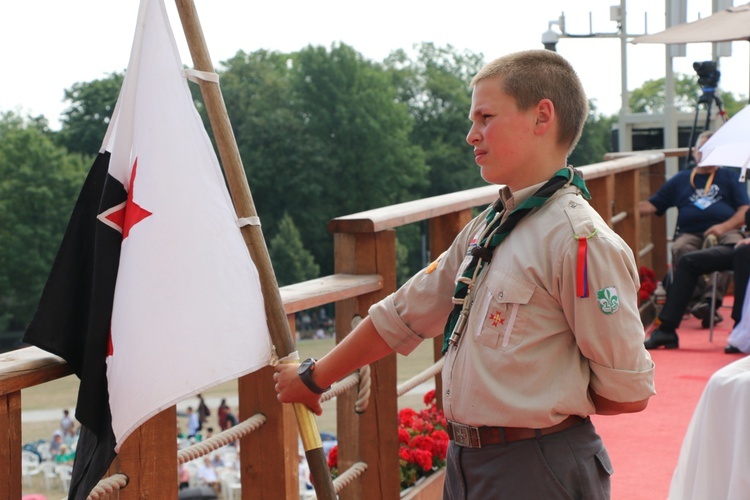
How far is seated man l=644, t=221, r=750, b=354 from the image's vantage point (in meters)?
6.54

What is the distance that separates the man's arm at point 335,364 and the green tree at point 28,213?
57.5 m

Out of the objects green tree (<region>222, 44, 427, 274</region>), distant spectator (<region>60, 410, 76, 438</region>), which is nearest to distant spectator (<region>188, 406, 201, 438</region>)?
distant spectator (<region>60, 410, 76, 438</region>)

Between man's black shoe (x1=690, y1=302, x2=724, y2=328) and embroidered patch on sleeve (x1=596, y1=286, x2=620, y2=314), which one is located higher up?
embroidered patch on sleeve (x1=596, y1=286, x2=620, y2=314)

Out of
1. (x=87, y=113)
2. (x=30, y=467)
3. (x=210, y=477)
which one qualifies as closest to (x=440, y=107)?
(x=87, y=113)

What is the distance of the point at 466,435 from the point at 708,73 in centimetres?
772

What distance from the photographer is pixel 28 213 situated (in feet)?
195

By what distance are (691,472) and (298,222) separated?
66521mm

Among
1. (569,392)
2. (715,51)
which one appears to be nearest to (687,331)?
(569,392)

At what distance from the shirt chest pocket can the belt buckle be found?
17cm

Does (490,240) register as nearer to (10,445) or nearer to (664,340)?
(10,445)

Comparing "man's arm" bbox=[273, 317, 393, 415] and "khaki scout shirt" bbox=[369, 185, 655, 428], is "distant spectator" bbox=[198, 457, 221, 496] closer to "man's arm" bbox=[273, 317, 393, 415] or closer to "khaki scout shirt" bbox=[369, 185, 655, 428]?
"man's arm" bbox=[273, 317, 393, 415]

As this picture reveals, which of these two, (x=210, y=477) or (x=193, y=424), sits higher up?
(x=210, y=477)

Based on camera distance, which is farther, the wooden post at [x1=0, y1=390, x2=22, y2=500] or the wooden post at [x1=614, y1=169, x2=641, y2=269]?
the wooden post at [x1=614, y1=169, x2=641, y2=269]

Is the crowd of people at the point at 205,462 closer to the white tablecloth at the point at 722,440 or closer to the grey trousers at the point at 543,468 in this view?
the white tablecloth at the point at 722,440
